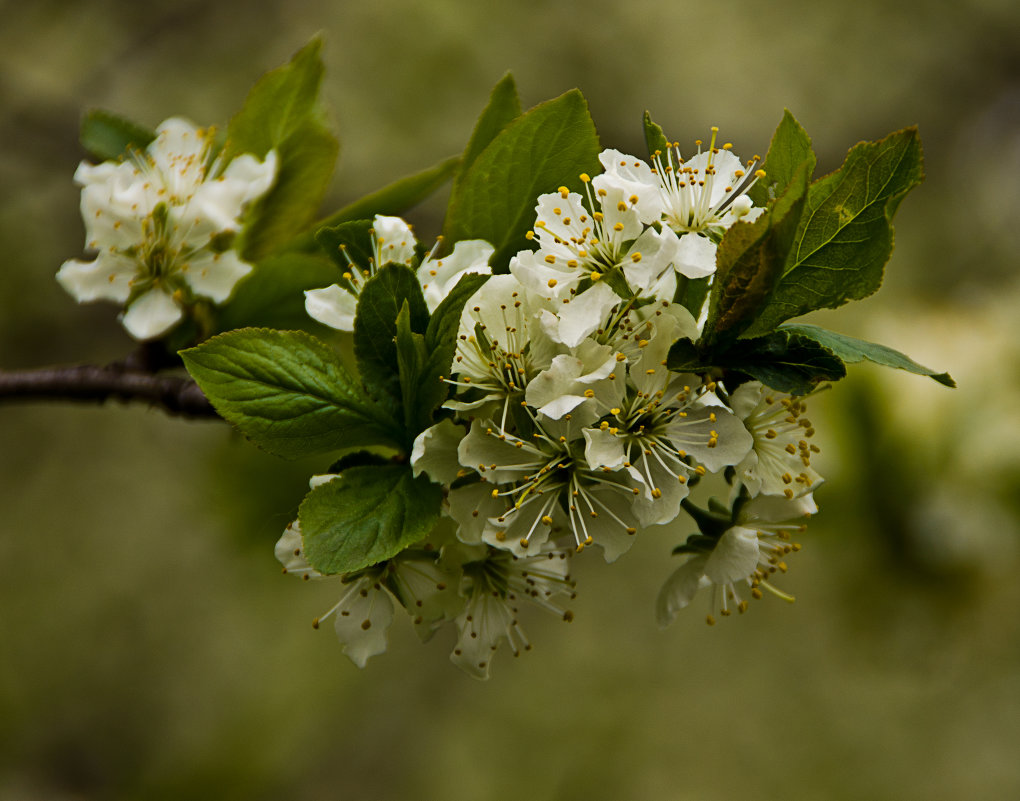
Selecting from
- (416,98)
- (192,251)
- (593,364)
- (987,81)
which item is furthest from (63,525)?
(987,81)

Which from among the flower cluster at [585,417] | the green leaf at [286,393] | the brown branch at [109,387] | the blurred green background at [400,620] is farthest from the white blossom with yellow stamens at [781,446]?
the blurred green background at [400,620]

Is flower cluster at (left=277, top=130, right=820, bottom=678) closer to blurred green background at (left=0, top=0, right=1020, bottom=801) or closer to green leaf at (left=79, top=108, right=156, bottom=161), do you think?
green leaf at (left=79, top=108, right=156, bottom=161)

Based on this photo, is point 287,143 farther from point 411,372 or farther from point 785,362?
point 785,362

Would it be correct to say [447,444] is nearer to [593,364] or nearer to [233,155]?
[593,364]

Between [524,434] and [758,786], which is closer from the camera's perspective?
[524,434]

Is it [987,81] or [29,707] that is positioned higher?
[987,81]

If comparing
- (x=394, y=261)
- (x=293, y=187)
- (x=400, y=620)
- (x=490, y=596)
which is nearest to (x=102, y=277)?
(x=293, y=187)
